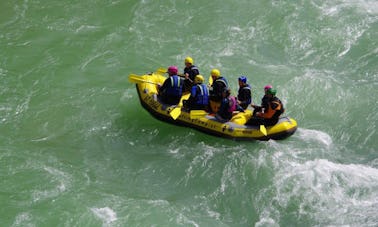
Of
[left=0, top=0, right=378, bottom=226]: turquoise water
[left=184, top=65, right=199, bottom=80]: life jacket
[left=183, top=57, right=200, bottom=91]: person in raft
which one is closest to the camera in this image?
[left=0, top=0, right=378, bottom=226]: turquoise water

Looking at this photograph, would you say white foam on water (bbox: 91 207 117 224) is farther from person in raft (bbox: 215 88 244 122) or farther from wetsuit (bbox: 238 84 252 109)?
wetsuit (bbox: 238 84 252 109)

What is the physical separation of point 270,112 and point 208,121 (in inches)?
52.4

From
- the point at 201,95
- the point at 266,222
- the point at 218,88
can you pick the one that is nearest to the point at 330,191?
the point at 266,222

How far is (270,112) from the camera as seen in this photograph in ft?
35.3

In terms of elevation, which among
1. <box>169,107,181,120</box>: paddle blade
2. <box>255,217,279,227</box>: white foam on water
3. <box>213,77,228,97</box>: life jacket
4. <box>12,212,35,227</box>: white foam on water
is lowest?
<box>12,212,35,227</box>: white foam on water

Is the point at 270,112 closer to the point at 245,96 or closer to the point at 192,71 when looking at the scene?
the point at 245,96

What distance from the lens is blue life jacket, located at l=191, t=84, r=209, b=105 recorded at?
1121 centimetres

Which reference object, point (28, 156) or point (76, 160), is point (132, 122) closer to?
point (76, 160)

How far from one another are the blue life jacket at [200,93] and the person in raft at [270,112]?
3.54 ft

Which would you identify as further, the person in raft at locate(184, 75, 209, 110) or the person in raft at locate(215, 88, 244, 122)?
the person in raft at locate(184, 75, 209, 110)

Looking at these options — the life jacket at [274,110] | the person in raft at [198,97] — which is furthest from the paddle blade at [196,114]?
the life jacket at [274,110]

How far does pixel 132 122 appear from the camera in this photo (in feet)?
39.1

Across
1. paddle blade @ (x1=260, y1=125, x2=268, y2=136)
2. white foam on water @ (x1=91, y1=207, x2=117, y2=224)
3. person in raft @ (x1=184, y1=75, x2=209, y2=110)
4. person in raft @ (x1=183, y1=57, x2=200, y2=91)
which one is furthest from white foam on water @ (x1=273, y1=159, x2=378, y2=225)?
person in raft @ (x1=183, y1=57, x2=200, y2=91)

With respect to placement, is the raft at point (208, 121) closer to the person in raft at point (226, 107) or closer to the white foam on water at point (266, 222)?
the person in raft at point (226, 107)
